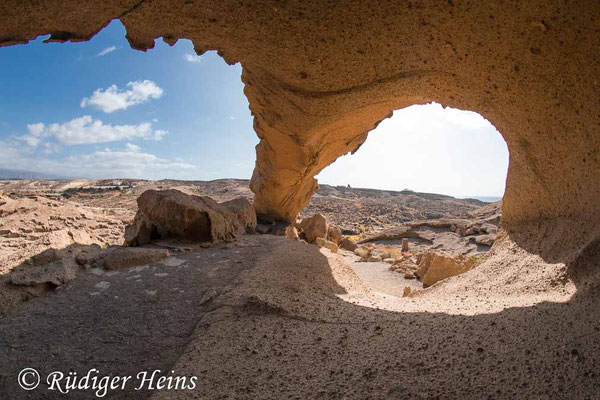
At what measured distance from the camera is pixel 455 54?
240 centimetres

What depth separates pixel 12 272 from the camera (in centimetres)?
260

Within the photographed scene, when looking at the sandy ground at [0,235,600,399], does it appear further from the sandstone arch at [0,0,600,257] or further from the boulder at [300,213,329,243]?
the boulder at [300,213,329,243]

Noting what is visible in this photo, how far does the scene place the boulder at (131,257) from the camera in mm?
3093

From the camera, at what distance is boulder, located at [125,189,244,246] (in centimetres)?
410

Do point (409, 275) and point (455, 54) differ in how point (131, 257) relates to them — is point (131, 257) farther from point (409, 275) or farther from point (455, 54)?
point (409, 275)

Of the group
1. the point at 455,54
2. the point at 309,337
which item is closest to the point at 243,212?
the point at 309,337

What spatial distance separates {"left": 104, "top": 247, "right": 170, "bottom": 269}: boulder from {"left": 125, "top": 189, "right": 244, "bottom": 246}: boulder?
72cm

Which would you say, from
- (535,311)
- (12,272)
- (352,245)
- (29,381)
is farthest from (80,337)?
(352,245)

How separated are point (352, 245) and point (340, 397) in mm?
8244

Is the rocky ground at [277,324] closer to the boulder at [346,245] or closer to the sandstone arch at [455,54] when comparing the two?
the sandstone arch at [455,54]

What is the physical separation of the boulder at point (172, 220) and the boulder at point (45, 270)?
1.03 metres

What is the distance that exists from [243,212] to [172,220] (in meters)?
1.69

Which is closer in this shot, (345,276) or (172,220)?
(345,276)
